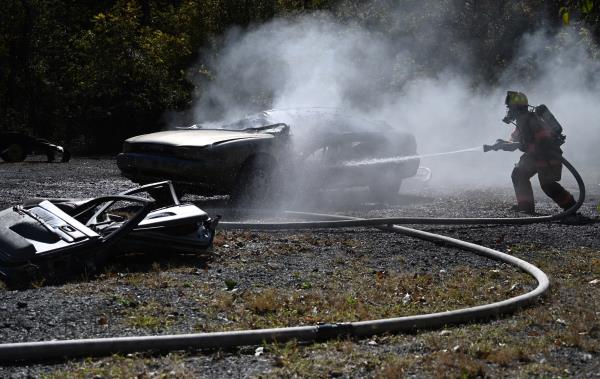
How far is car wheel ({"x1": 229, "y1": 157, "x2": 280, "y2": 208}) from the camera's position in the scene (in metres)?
10.2

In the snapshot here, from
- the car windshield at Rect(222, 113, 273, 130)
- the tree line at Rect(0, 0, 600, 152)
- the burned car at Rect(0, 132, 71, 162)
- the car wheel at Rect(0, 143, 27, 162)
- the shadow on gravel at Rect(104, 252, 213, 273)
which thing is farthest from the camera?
the tree line at Rect(0, 0, 600, 152)

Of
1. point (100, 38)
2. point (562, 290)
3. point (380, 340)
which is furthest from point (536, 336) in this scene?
point (100, 38)

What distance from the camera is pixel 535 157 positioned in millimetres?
10688

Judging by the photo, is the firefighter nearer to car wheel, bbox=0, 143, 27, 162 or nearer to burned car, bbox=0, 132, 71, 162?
burned car, bbox=0, 132, 71, 162

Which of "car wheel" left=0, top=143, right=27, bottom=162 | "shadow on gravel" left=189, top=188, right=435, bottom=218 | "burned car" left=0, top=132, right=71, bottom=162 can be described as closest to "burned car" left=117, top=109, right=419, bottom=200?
"shadow on gravel" left=189, top=188, right=435, bottom=218

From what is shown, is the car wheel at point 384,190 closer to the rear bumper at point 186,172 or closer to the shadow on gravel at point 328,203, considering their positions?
the shadow on gravel at point 328,203

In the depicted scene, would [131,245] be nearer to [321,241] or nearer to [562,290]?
[321,241]

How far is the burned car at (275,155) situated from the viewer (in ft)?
32.6

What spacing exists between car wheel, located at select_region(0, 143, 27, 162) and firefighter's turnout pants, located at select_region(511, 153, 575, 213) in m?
12.3

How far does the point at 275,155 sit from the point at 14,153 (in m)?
10.6

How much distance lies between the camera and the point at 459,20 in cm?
2230

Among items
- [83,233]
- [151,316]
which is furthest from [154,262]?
[151,316]

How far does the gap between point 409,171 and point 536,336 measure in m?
7.48

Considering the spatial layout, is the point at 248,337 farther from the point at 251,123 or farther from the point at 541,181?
the point at 541,181
